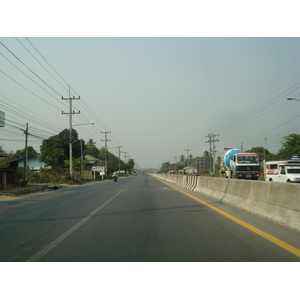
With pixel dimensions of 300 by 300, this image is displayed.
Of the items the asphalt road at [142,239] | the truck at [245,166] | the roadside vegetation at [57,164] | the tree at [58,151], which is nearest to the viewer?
the asphalt road at [142,239]

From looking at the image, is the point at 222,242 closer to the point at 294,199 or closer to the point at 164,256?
the point at 164,256

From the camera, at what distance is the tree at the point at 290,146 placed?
50200mm

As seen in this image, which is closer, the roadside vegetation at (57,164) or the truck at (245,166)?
the truck at (245,166)

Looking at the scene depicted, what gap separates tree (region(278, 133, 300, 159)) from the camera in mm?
50200

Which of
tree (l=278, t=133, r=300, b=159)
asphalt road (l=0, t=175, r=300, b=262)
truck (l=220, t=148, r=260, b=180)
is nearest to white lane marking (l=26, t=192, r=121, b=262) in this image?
asphalt road (l=0, t=175, r=300, b=262)

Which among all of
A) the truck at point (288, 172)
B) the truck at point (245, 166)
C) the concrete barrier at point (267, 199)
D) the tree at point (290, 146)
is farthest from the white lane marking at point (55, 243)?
the tree at point (290, 146)

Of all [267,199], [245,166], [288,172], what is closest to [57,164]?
[245,166]

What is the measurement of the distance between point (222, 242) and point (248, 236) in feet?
2.73

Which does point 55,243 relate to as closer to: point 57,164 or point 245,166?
point 245,166

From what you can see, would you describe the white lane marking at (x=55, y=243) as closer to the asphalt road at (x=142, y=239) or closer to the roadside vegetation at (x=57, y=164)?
the asphalt road at (x=142, y=239)

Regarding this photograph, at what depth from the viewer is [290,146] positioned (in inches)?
2063

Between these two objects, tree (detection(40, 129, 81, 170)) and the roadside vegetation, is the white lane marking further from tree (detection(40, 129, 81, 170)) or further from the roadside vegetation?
tree (detection(40, 129, 81, 170))

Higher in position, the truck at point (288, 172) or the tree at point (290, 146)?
the tree at point (290, 146)
